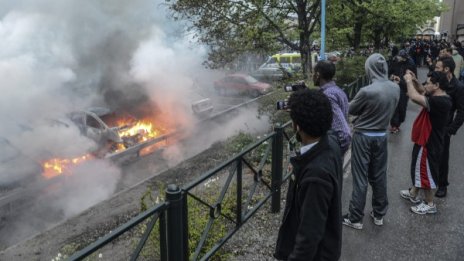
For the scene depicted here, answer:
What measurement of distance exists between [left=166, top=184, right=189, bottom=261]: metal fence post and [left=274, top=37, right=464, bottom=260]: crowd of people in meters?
0.71

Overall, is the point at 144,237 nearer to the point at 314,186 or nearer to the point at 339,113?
the point at 314,186

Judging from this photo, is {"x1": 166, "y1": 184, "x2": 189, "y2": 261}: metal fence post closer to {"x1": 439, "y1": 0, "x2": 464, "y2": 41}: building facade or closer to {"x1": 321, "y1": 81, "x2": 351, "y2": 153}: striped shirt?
{"x1": 321, "y1": 81, "x2": 351, "y2": 153}: striped shirt

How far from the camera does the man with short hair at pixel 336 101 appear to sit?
3619 mm

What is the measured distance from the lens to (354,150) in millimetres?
4094

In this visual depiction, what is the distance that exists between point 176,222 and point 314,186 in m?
1.11

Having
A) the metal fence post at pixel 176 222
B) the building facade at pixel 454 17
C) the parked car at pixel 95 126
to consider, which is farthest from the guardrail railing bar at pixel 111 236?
the building facade at pixel 454 17

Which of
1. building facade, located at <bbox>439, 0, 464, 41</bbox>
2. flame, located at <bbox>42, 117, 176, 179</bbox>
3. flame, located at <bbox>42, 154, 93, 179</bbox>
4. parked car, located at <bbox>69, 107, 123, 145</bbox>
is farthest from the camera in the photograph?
building facade, located at <bbox>439, 0, 464, 41</bbox>

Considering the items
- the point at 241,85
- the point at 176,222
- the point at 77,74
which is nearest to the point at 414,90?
the point at 176,222

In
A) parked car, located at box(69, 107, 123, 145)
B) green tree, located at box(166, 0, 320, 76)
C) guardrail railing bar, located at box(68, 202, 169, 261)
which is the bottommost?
parked car, located at box(69, 107, 123, 145)

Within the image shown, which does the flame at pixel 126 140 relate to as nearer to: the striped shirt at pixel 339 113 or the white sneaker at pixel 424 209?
the striped shirt at pixel 339 113

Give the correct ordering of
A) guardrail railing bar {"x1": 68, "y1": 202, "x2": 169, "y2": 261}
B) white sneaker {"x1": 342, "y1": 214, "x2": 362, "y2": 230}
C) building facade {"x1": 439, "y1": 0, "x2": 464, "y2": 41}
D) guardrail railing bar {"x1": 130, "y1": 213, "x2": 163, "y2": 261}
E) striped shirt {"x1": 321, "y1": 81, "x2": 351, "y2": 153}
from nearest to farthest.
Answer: guardrail railing bar {"x1": 68, "y1": 202, "x2": 169, "y2": 261} → guardrail railing bar {"x1": 130, "y1": 213, "x2": 163, "y2": 261} → striped shirt {"x1": 321, "y1": 81, "x2": 351, "y2": 153} → white sneaker {"x1": 342, "y1": 214, "x2": 362, "y2": 230} → building facade {"x1": 439, "y1": 0, "x2": 464, "y2": 41}

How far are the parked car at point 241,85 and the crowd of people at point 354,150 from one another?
49.0ft

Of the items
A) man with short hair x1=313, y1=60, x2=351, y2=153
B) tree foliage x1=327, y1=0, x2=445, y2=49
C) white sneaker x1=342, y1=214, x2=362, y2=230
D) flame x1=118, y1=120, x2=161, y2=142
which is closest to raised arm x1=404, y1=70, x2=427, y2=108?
man with short hair x1=313, y1=60, x2=351, y2=153

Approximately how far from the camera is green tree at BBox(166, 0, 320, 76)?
10.4m
